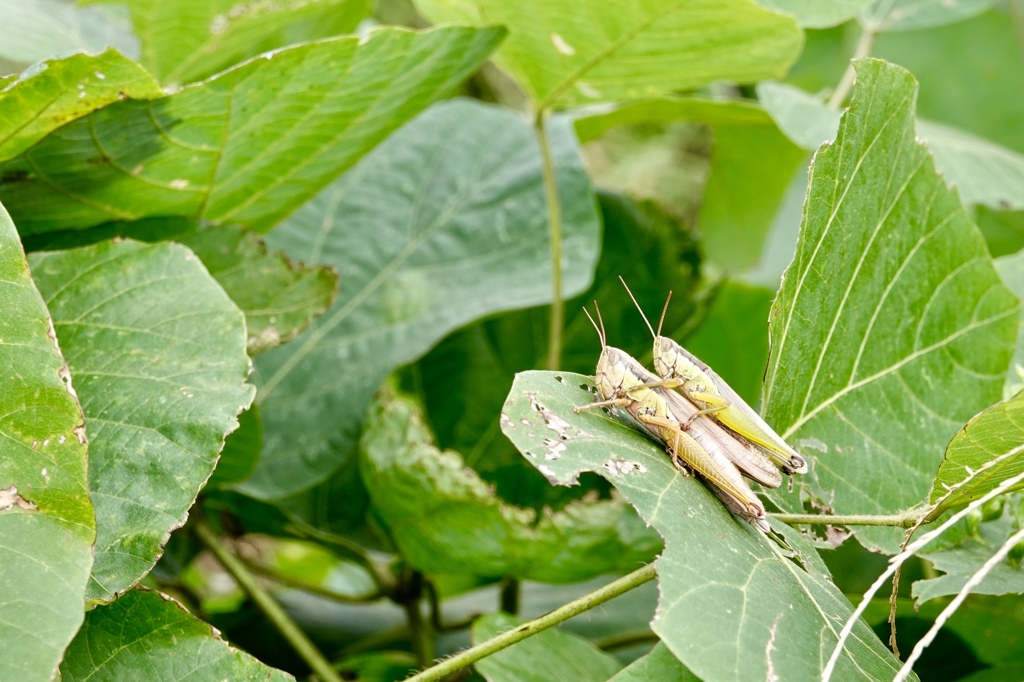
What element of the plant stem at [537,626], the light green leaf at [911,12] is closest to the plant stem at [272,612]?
the plant stem at [537,626]

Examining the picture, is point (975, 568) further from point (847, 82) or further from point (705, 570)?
point (847, 82)

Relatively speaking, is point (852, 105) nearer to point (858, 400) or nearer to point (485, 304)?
point (858, 400)

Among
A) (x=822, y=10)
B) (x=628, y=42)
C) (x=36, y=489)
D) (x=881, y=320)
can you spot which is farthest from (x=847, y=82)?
(x=36, y=489)

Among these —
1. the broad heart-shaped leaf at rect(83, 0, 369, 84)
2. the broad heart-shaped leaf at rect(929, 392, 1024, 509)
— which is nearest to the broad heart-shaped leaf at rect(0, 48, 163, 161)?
the broad heart-shaped leaf at rect(83, 0, 369, 84)

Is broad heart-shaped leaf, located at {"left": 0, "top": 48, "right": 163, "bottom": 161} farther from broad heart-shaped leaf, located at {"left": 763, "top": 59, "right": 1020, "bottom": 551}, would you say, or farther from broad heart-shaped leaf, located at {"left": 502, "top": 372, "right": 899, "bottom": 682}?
broad heart-shaped leaf, located at {"left": 763, "top": 59, "right": 1020, "bottom": 551}

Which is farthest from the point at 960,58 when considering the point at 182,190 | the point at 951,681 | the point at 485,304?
the point at 182,190

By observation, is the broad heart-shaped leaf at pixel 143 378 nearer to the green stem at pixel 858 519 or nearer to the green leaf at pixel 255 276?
the green leaf at pixel 255 276
